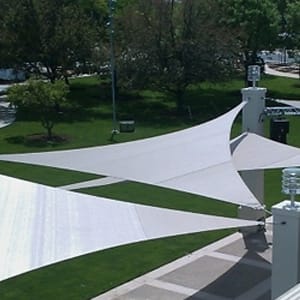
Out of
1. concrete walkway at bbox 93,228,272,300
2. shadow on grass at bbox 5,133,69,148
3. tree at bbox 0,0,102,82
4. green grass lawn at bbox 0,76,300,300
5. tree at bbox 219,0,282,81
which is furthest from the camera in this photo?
tree at bbox 219,0,282,81

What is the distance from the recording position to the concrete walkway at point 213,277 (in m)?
12.9

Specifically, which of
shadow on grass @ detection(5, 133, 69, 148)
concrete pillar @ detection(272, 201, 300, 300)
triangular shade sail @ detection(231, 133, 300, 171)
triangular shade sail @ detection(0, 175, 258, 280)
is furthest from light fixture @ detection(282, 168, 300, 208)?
shadow on grass @ detection(5, 133, 69, 148)

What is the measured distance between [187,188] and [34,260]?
13.4 feet

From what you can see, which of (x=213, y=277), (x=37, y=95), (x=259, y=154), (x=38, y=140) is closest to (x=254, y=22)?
(x=37, y=95)

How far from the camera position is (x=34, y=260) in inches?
340

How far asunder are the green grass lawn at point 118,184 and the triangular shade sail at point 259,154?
2209mm

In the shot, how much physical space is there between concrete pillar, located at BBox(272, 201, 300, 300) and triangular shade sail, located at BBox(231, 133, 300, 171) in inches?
190

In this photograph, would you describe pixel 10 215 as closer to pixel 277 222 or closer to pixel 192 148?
pixel 277 222

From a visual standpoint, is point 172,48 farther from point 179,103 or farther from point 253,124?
point 253,124

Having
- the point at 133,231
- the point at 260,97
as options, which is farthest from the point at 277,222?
the point at 260,97

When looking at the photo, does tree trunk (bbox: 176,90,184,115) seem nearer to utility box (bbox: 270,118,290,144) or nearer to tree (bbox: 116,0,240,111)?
tree (bbox: 116,0,240,111)

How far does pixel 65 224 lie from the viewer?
9.81 meters

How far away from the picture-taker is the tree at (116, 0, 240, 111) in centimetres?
3491

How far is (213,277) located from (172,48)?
22750mm
